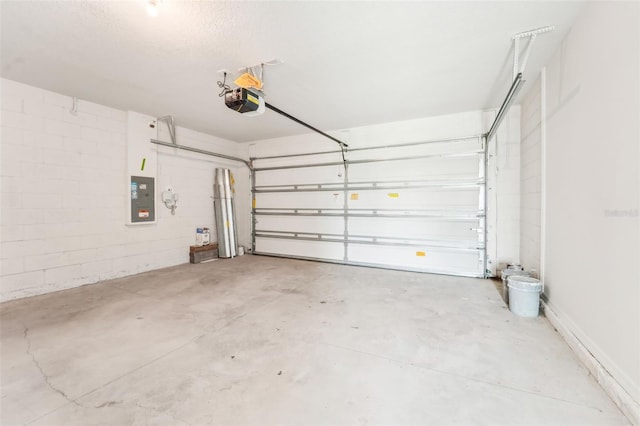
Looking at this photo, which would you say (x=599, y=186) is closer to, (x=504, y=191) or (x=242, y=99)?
(x=504, y=191)

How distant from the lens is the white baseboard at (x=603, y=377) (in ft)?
4.62

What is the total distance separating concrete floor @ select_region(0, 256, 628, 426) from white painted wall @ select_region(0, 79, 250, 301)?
487mm

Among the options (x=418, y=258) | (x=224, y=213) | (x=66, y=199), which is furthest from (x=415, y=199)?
(x=66, y=199)

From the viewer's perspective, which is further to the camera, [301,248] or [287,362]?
[301,248]

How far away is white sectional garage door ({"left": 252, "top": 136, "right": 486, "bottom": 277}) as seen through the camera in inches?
168

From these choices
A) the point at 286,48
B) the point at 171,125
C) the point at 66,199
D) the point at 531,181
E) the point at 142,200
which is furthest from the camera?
the point at 171,125

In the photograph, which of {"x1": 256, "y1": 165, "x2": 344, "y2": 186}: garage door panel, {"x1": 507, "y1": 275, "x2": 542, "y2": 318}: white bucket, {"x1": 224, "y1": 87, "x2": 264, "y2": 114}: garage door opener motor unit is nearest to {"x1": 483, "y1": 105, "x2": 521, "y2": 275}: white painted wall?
{"x1": 507, "y1": 275, "x2": 542, "y2": 318}: white bucket

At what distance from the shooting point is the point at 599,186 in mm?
1826

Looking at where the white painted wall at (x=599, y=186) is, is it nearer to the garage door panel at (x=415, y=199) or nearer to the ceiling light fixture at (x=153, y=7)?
the garage door panel at (x=415, y=199)

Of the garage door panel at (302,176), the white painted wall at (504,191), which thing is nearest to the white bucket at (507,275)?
the white painted wall at (504,191)

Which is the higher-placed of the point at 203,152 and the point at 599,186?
the point at 203,152

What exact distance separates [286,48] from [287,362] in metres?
2.69

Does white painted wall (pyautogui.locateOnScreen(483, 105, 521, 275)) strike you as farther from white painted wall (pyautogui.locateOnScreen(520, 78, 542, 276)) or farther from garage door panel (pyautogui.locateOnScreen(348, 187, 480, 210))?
garage door panel (pyautogui.locateOnScreen(348, 187, 480, 210))

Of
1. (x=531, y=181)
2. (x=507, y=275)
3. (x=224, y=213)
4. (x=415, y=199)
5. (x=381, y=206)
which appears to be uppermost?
(x=531, y=181)
